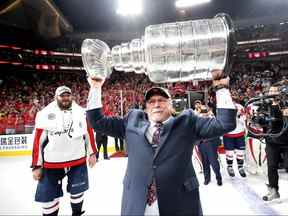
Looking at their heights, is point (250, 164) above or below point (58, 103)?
below

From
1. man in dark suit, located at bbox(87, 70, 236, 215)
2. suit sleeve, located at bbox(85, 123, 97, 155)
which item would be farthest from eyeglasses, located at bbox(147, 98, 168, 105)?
suit sleeve, located at bbox(85, 123, 97, 155)

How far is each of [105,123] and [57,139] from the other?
50.2 inches

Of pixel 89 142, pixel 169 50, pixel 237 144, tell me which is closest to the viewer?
pixel 169 50

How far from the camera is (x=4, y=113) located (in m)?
9.77

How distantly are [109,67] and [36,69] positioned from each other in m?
17.6

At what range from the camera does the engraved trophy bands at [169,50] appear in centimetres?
120

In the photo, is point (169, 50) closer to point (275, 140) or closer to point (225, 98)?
point (225, 98)

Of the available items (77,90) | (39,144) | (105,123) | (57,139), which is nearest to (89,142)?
(57,139)

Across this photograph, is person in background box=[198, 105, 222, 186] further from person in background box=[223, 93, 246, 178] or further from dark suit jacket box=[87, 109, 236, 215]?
dark suit jacket box=[87, 109, 236, 215]

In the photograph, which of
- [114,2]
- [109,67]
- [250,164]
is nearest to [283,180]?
[250,164]

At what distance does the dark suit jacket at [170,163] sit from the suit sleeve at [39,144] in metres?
1.36

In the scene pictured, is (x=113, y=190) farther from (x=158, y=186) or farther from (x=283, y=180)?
(x=158, y=186)

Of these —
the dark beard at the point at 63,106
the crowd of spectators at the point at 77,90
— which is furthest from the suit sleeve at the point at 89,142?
the crowd of spectators at the point at 77,90

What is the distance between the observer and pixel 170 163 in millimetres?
1372
